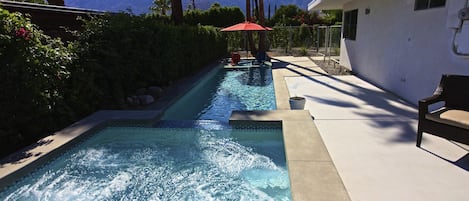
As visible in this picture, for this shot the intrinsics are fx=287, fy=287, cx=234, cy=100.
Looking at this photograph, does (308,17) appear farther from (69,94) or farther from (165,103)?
(69,94)

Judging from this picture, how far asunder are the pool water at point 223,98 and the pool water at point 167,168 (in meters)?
1.38

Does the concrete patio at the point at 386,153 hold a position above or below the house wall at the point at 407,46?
below

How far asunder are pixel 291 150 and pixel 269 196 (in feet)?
2.38

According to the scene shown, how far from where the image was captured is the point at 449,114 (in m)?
3.70

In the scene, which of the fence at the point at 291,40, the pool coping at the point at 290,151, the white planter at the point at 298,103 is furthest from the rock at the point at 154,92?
the fence at the point at 291,40

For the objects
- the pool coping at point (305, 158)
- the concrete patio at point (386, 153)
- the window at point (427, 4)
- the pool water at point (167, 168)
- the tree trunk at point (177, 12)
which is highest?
the tree trunk at point (177, 12)

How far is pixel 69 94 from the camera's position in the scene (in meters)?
5.31

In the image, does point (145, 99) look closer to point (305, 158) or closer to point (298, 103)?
point (298, 103)

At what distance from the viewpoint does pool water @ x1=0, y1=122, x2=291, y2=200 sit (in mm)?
3492

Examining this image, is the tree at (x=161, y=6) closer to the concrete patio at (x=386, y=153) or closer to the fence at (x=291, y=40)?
the fence at (x=291, y=40)

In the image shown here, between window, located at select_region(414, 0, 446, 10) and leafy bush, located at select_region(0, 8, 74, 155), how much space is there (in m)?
6.94

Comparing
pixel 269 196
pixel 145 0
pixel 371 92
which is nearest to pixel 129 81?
pixel 269 196

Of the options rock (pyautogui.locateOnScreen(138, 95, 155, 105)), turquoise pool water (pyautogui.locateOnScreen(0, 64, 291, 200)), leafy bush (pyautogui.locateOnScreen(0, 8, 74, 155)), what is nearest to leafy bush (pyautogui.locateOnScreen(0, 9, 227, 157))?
leafy bush (pyautogui.locateOnScreen(0, 8, 74, 155))

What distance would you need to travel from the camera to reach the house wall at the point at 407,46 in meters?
5.10
